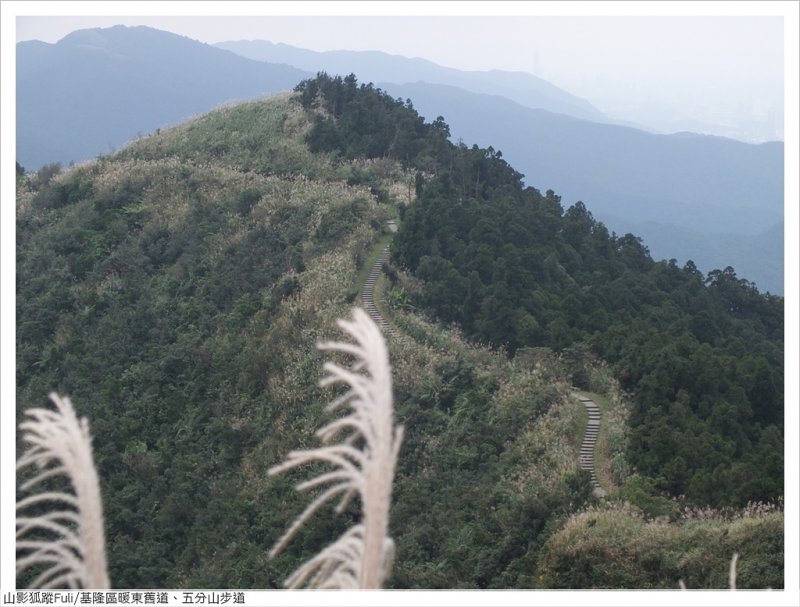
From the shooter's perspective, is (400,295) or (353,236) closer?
(400,295)

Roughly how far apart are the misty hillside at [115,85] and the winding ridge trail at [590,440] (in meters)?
106

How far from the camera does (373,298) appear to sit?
25.5 meters

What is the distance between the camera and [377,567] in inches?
166

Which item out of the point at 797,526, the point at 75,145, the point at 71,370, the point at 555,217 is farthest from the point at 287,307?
the point at 75,145

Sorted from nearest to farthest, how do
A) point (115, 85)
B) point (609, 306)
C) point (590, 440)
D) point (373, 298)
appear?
point (590, 440) → point (609, 306) → point (373, 298) → point (115, 85)

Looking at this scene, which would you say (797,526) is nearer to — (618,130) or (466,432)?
(466,432)

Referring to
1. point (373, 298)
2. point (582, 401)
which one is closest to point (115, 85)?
point (373, 298)

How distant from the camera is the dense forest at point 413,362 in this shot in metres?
16.2

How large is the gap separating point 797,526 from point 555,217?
19736 mm

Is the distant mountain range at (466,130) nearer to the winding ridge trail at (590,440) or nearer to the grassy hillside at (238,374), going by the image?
the grassy hillside at (238,374)

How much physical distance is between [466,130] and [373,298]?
144277mm

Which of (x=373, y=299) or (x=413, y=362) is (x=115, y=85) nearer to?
(x=373, y=299)

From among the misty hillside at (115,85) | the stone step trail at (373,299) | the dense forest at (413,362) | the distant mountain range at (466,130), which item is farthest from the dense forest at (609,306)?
the misty hillside at (115,85)

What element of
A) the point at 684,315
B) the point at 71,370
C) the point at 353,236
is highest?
the point at 353,236
